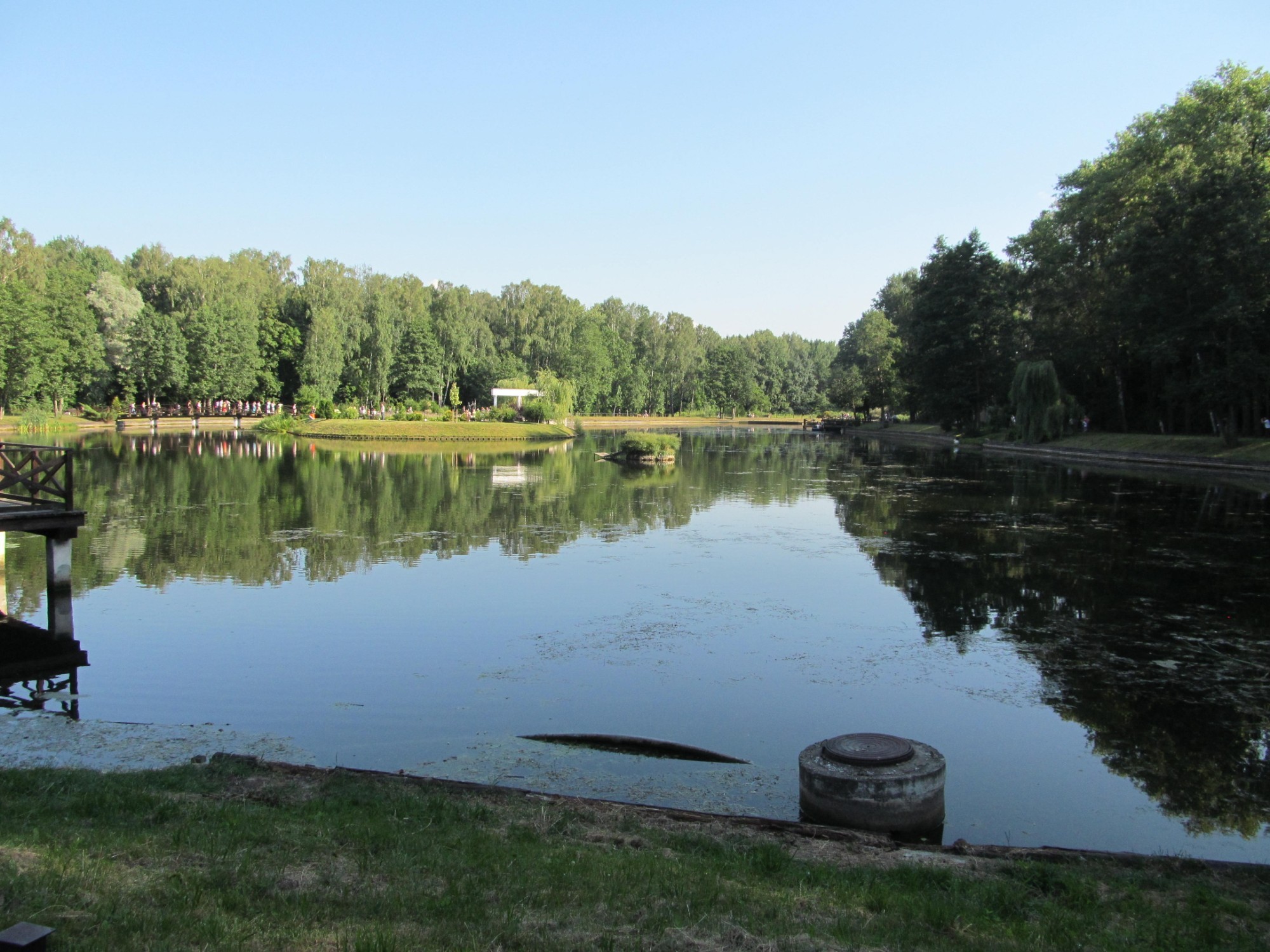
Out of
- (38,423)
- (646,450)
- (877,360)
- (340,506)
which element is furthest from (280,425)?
(877,360)

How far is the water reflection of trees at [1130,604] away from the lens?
9.09 m

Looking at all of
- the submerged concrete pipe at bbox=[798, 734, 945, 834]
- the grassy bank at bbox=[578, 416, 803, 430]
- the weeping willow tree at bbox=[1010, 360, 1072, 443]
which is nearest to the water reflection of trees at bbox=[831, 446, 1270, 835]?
the submerged concrete pipe at bbox=[798, 734, 945, 834]

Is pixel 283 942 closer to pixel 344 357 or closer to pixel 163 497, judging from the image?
pixel 163 497

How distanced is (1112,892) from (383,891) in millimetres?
4321

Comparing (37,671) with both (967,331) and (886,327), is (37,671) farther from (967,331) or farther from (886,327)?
(886,327)

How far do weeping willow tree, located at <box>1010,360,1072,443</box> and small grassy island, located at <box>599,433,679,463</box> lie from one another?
2258 centimetres

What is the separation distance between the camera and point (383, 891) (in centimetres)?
495

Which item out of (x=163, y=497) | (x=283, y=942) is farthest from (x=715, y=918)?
(x=163, y=497)

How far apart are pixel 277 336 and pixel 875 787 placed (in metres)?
91.9

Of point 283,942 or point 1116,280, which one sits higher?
point 1116,280

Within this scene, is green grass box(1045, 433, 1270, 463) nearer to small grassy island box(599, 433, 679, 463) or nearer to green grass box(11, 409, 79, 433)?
small grassy island box(599, 433, 679, 463)

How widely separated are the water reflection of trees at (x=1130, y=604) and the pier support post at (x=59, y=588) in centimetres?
1225

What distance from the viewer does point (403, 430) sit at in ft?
235

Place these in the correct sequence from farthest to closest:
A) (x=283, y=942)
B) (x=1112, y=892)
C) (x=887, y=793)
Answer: (x=887, y=793), (x=1112, y=892), (x=283, y=942)
